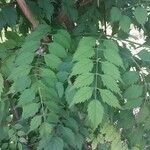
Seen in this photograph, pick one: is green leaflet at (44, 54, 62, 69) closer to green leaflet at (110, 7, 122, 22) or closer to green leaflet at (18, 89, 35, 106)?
green leaflet at (18, 89, 35, 106)

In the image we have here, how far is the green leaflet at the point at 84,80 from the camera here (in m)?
1.10

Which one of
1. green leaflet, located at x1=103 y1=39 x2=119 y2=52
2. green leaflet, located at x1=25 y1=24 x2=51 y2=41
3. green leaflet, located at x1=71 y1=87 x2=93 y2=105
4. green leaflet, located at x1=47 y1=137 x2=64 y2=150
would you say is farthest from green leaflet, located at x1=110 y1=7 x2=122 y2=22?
green leaflet, located at x1=47 y1=137 x2=64 y2=150

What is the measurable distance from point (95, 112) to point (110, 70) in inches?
5.3

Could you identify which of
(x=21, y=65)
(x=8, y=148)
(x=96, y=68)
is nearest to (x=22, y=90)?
(x=21, y=65)

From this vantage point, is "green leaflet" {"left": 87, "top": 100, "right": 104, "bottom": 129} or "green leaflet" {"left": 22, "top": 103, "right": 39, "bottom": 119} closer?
"green leaflet" {"left": 87, "top": 100, "right": 104, "bottom": 129}

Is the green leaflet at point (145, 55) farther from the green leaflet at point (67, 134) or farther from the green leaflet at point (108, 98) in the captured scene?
the green leaflet at point (67, 134)

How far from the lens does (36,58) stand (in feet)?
4.24

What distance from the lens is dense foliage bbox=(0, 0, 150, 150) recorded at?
3.71 ft

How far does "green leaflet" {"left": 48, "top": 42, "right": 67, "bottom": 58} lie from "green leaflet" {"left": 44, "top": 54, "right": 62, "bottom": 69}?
2cm

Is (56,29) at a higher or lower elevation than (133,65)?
higher

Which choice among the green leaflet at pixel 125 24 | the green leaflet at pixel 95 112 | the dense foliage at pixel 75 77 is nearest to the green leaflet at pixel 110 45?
the dense foliage at pixel 75 77

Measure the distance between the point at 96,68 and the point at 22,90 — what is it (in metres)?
0.25

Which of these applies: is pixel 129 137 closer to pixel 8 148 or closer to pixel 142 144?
pixel 142 144

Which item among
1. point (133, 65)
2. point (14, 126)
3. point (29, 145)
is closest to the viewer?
point (133, 65)
